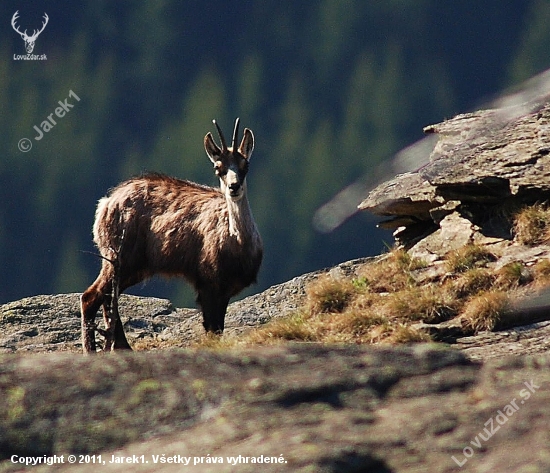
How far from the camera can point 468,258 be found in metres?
12.4

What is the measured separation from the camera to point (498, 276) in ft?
38.7

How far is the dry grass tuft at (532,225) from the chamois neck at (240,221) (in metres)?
3.48

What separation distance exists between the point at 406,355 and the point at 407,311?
4199 millimetres

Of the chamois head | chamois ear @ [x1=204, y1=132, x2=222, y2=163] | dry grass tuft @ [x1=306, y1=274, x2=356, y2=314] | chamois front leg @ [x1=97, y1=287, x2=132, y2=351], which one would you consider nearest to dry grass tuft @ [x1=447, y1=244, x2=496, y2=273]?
dry grass tuft @ [x1=306, y1=274, x2=356, y2=314]

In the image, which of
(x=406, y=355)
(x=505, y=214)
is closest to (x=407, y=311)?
(x=505, y=214)

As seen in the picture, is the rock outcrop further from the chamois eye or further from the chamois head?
the chamois eye

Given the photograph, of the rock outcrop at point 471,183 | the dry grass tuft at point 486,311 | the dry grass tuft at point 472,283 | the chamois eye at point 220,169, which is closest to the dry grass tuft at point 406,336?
the dry grass tuft at point 486,311

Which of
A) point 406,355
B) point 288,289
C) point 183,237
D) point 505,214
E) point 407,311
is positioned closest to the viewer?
point 406,355

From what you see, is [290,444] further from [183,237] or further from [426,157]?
[426,157]

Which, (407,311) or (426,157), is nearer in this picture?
(407,311)

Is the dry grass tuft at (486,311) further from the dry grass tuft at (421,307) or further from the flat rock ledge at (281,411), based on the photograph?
the flat rock ledge at (281,411)

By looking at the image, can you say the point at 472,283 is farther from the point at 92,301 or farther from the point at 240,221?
the point at 92,301

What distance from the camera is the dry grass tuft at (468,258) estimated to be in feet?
40.6

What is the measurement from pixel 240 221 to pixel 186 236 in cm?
104
